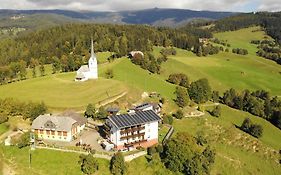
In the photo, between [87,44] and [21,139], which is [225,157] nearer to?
[21,139]

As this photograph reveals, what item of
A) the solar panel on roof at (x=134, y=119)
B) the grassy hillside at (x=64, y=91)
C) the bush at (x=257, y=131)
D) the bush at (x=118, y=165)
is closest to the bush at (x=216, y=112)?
the bush at (x=257, y=131)

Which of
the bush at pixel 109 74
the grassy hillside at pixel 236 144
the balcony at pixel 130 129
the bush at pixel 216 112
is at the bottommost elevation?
the grassy hillside at pixel 236 144

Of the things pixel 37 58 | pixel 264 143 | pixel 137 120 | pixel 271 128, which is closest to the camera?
pixel 137 120

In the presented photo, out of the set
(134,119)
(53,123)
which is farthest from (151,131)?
(53,123)

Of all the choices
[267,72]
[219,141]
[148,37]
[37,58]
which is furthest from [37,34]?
[219,141]

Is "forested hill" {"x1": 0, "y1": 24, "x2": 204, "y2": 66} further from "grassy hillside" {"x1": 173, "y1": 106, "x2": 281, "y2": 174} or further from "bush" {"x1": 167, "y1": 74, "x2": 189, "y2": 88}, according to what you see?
"grassy hillside" {"x1": 173, "y1": 106, "x2": 281, "y2": 174}

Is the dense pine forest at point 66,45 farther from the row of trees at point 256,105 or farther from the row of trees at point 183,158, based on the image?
the row of trees at point 183,158
